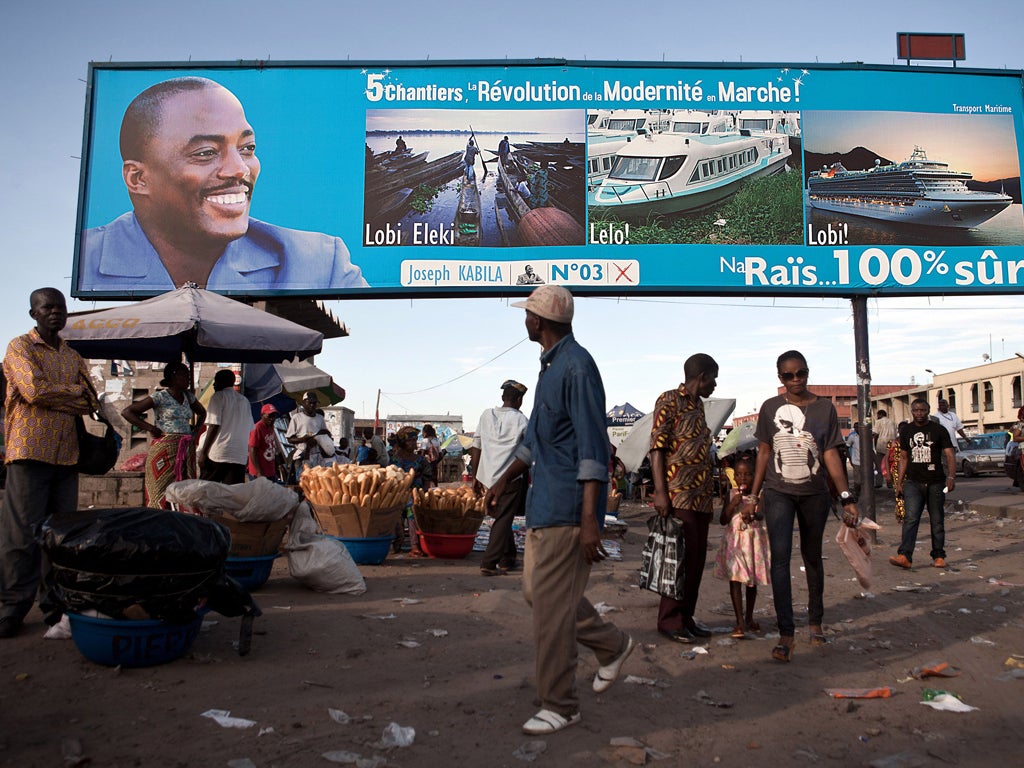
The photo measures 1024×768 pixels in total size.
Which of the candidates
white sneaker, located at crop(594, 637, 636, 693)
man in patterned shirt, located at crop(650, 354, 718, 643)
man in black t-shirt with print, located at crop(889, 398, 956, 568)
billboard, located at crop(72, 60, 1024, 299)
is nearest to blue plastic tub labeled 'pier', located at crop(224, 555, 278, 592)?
man in patterned shirt, located at crop(650, 354, 718, 643)

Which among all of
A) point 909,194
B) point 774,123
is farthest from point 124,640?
point 909,194

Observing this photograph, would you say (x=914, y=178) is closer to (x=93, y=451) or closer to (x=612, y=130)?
(x=612, y=130)

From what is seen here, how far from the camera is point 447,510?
8312mm

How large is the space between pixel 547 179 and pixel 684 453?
759cm

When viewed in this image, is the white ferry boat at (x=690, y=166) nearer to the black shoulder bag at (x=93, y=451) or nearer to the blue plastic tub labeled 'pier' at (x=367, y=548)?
the blue plastic tub labeled 'pier' at (x=367, y=548)

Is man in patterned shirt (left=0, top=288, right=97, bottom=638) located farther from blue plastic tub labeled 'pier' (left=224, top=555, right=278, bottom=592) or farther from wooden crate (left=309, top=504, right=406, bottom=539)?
wooden crate (left=309, top=504, right=406, bottom=539)

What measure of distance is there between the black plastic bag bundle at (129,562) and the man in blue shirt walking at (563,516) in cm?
174

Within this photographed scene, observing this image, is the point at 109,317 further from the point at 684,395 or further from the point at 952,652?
the point at 952,652

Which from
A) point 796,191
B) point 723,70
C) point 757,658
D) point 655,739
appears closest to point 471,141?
point 723,70

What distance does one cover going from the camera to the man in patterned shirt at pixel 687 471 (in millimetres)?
5016

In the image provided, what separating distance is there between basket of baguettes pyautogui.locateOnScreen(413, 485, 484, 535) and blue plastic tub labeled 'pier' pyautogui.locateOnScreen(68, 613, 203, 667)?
4.30 m

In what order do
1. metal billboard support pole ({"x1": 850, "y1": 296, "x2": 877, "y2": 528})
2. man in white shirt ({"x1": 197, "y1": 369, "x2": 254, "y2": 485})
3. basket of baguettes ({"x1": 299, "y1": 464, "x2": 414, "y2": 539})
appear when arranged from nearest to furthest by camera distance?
man in white shirt ({"x1": 197, "y1": 369, "x2": 254, "y2": 485}) < basket of baguettes ({"x1": 299, "y1": 464, "x2": 414, "y2": 539}) < metal billboard support pole ({"x1": 850, "y1": 296, "x2": 877, "y2": 528})

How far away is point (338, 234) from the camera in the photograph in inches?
452

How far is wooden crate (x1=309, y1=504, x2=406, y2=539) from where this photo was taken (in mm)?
7328
